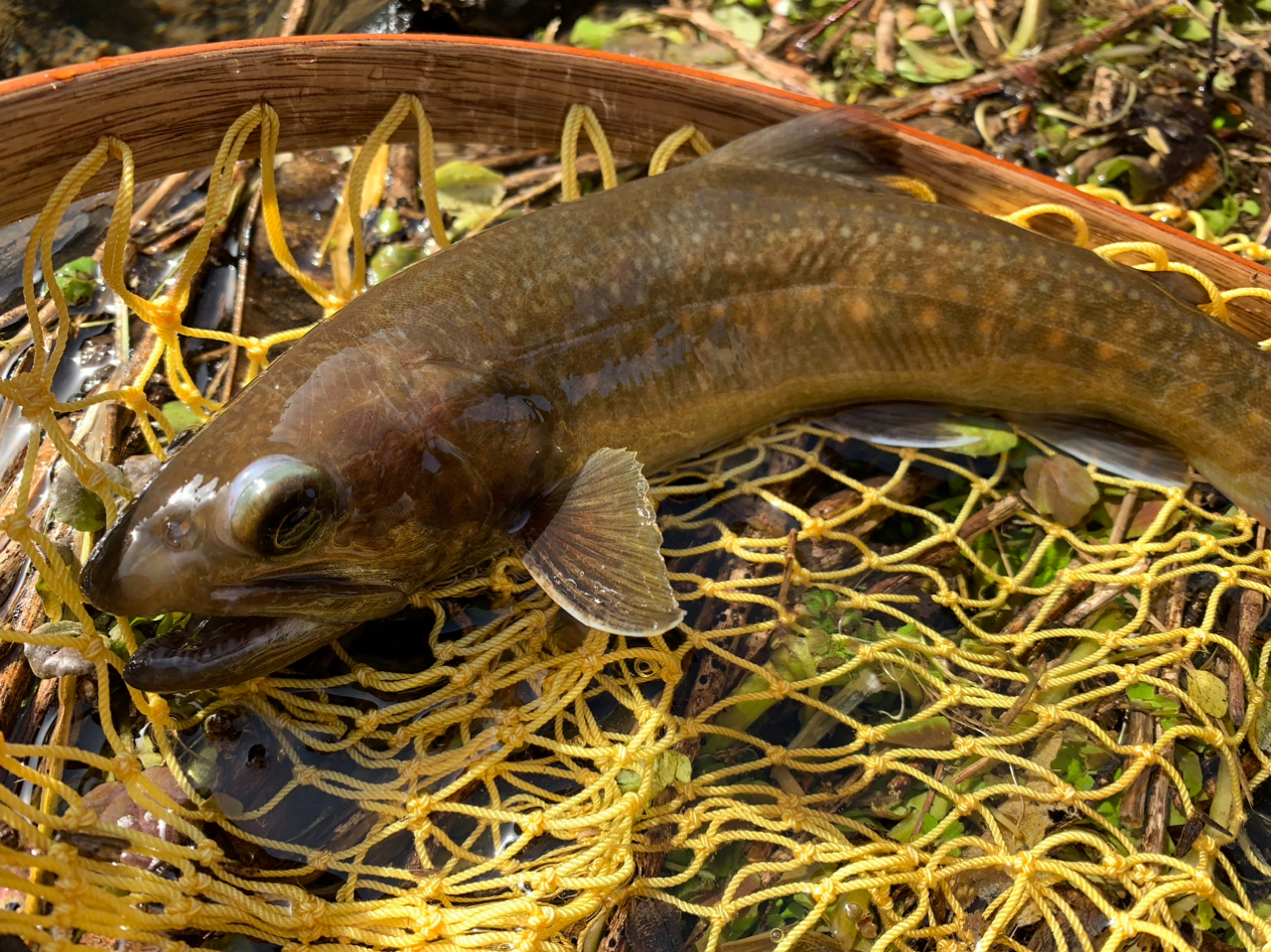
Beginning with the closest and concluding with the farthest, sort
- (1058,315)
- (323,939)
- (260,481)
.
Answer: (260,481) → (323,939) → (1058,315)

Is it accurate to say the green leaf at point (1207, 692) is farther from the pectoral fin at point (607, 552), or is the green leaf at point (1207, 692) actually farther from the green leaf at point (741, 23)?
the green leaf at point (741, 23)

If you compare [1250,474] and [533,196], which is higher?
[533,196]

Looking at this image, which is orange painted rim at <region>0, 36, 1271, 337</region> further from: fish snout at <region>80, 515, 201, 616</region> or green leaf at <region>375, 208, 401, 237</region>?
fish snout at <region>80, 515, 201, 616</region>

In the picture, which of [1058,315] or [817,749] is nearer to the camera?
[817,749]

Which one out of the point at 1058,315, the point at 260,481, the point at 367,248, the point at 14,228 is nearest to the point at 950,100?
the point at 1058,315

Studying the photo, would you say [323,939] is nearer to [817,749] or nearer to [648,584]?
[648,584]

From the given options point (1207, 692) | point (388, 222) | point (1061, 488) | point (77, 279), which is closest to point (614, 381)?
point (1061, 488)

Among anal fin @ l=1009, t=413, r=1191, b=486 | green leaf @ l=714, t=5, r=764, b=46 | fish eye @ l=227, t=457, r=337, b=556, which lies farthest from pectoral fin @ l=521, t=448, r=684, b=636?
green leaf @ l=714, t=5, r=764, b=46
